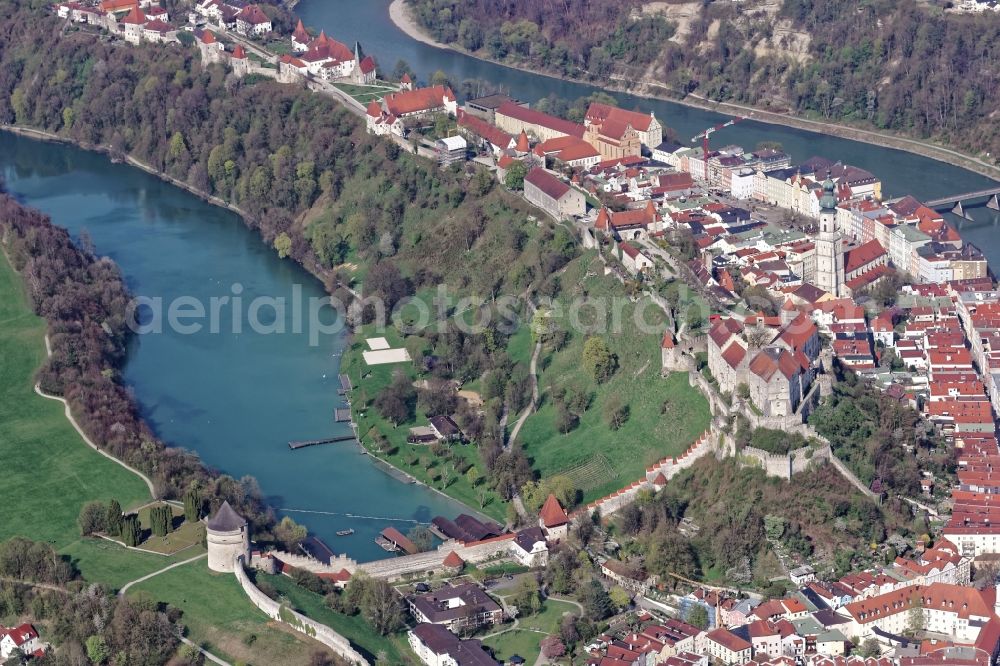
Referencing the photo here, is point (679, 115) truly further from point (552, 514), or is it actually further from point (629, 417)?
point (552, 514)

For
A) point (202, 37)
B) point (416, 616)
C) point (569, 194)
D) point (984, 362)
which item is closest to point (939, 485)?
point (984, 362)

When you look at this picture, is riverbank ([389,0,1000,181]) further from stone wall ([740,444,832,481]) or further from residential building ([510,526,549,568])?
residential building ([510,526,549,568])

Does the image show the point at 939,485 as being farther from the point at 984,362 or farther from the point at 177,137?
the point at 177,137

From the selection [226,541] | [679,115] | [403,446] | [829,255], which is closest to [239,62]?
[679,115]

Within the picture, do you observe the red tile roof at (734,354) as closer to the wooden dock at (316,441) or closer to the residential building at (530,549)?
the residential building at (530,549)

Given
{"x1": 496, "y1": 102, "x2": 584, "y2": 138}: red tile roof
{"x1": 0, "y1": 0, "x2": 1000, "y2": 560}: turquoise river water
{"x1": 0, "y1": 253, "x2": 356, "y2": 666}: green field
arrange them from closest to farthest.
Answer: {"x1": 0, "y1": 253, "x2": 356, "y2": 666}: green field, {"x1": 0, "y1": 0, "x2": 1000, "y2": 560}: turquoise river water, {"x1": 496, "y1": 102, "x2": 584, "y2": 138}: red tile roof

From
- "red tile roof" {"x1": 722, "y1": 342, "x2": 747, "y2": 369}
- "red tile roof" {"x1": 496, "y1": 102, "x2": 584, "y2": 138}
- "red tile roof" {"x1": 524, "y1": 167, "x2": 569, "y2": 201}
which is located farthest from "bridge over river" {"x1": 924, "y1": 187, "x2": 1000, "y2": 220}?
"red tile roof" {"x1": 722, "y1": 342, "x2": 747, "y2": 369}
